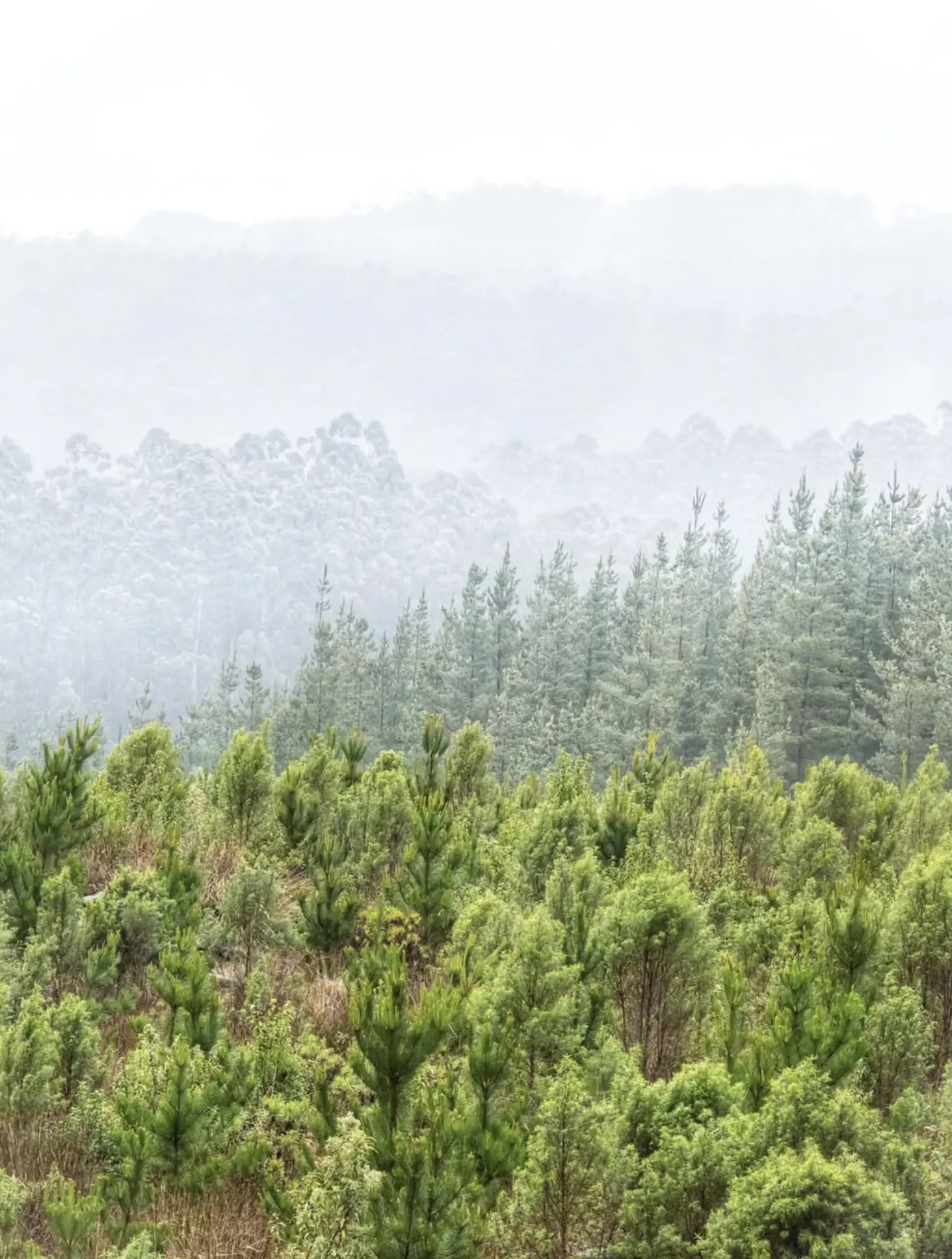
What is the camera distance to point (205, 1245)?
3184mm

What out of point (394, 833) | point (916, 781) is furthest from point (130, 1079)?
point (916, 781)

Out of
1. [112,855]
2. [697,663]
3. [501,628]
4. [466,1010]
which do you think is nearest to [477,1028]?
[466,1010]

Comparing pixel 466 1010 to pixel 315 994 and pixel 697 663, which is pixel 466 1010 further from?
pixel 697 663

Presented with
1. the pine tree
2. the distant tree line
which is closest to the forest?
the distant tree line

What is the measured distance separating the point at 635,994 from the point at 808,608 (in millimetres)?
36266

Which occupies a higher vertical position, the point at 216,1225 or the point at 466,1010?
the point at 466,1010

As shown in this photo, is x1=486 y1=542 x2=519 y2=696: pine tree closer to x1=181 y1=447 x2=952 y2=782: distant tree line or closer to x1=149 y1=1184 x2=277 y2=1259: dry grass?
x1=181 y1=447 x2=952 y2=782: distant tree line

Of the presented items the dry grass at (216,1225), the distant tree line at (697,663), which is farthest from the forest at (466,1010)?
the distant tree line at (697,663)

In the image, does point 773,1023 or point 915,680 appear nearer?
point 773,1023

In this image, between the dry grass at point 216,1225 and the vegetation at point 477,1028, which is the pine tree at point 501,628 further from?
the dry grass at point 216,1225

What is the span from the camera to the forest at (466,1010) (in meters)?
2.66

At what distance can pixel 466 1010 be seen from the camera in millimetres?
3811

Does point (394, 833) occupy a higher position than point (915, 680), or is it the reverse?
point (394, 833)

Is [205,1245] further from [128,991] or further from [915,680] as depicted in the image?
[915,680]
